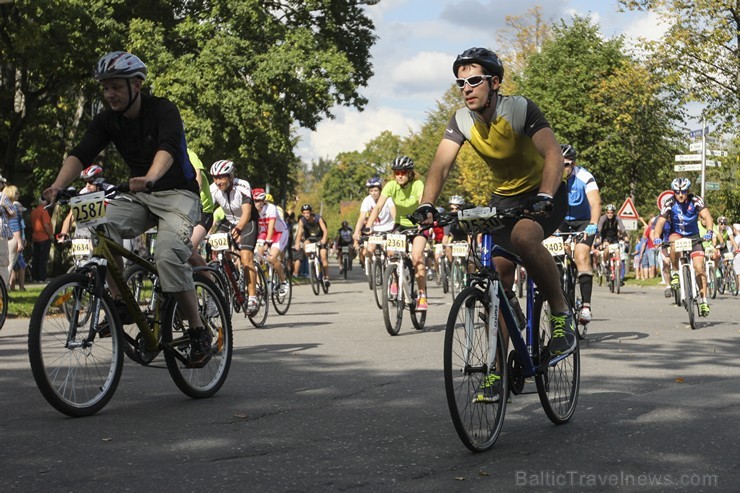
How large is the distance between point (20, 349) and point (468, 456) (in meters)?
6.34

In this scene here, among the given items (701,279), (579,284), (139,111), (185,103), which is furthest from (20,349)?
(185,103)

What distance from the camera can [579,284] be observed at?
40.1 feet

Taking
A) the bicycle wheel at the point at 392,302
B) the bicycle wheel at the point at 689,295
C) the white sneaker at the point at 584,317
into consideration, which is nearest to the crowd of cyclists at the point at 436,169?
the bicycle wheel at the point at 392,302

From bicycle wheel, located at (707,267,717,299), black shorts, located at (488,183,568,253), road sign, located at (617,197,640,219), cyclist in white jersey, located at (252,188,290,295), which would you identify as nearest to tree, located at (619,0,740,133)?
road sign, located at (617,197,640,219)

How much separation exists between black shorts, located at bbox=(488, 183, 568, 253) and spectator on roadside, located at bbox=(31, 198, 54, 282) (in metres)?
19.0

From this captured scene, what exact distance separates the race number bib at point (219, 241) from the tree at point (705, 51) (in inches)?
1126

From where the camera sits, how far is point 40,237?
83.6 feet

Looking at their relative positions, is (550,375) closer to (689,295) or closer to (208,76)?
(689,295)

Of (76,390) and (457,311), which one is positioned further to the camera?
(76,390)

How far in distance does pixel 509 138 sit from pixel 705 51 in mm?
33809

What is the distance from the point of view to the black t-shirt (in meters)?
6.89

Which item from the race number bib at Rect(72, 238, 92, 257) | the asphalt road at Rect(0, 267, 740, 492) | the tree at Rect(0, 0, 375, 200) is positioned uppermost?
the tree at Rect(0, 0, 375, 200)

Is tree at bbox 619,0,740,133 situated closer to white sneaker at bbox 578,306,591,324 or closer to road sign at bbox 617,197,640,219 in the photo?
road sign at bbox 617,197,640,219

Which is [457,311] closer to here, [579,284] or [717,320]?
[579,284]
